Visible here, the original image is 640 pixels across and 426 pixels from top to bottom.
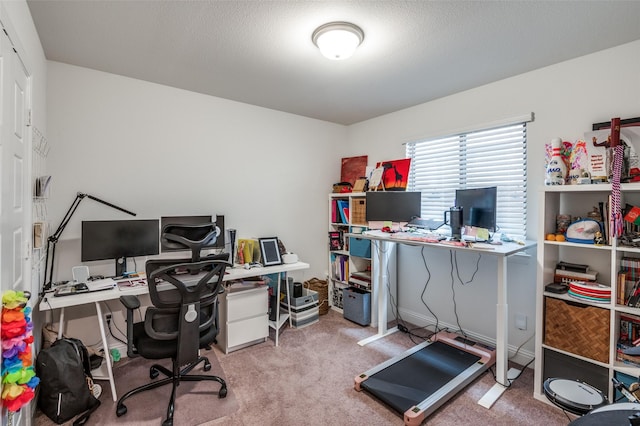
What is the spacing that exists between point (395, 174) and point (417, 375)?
6.58 ft

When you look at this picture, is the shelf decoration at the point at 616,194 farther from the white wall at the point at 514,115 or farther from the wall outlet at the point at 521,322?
the wall outlet at the point at 521,322

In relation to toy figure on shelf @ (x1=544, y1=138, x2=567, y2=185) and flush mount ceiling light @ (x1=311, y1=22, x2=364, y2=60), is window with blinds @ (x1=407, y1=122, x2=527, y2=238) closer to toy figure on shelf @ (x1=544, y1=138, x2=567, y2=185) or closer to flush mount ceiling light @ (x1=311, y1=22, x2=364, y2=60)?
toy figure on shelf @ (x1=544, y1=138, x2=567, y2=185)

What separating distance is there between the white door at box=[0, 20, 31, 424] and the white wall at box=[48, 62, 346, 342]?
2.51 feet

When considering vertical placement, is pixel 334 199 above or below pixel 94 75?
below

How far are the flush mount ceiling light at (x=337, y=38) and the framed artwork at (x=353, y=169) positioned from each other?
1.97 metres

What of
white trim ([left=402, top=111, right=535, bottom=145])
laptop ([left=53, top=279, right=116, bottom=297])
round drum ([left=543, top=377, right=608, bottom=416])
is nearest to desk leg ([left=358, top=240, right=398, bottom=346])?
white trim ([left=402, top=111, right=535, bottom=145])

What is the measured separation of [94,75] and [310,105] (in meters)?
1.99

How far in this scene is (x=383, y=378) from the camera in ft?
7.48

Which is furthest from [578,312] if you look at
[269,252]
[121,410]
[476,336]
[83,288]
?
[83,288]

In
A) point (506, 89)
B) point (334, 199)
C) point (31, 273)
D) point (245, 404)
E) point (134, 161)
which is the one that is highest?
point (506, 89)

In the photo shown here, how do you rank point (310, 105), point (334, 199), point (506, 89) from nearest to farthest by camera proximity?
1. point (506, 89)
2. point (310, 105)
3. point (334, 199)

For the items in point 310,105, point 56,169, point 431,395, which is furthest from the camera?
point 310,105

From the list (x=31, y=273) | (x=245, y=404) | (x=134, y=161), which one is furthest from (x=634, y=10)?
(x=31, y=273)

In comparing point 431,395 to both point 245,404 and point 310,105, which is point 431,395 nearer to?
point 245,404
